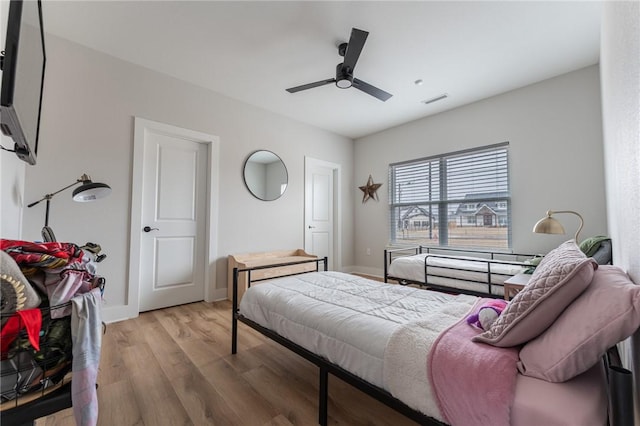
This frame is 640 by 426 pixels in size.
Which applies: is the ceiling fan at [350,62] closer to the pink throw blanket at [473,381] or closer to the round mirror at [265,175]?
the round mirror at [265,175]

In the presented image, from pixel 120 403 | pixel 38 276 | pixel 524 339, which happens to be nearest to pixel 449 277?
Result: pixel 524 339

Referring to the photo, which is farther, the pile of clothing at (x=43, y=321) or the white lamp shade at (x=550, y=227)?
the white lamp shade at (x=550, y=227)

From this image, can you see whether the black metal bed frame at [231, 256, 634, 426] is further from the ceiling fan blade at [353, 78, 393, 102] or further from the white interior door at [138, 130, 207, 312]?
the ceiling fan blade at [353, 78, 393, 102]

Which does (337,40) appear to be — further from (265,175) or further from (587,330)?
(587,330)

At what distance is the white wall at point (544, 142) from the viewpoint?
287cm

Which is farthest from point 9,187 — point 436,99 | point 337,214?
point 436,99

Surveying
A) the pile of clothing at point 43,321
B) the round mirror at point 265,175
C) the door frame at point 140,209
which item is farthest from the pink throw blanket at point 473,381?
the round mirror at point 265,175

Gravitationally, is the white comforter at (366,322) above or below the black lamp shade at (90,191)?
below

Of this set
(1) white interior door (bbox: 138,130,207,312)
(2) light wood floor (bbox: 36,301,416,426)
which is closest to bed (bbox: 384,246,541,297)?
(2) light wood floor (bbox: 36,301,416,426)

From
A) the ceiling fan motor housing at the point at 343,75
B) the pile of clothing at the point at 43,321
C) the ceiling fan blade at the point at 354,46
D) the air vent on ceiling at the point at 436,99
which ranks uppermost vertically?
the air vent on ceiling at the point at 436,99

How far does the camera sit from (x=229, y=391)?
5.18 feet

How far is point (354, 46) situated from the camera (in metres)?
2.19

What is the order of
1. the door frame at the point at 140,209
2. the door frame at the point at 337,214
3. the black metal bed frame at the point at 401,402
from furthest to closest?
the door frame at the point at 337,214 < the door frame at the point at 140,209 < the black metal bed frame at the point at 401,402

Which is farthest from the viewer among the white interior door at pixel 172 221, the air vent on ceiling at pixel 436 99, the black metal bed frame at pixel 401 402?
the air vent on ceiling at pixel 436 99
